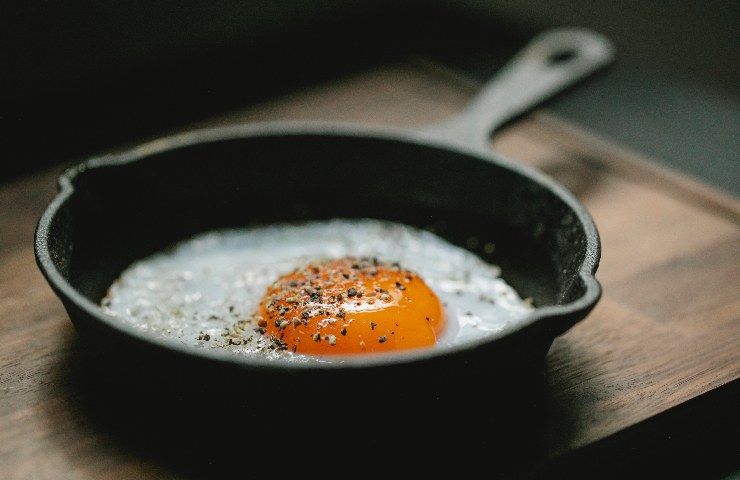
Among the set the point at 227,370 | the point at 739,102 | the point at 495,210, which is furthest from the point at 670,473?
the point at 739,102

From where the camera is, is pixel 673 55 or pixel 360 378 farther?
pixel 673 55

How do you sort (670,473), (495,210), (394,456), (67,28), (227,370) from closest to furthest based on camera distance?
(227,370) < (394,456) < (670,473) < (495,210) < (67,28)

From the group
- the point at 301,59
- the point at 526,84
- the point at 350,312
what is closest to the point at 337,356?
the point at 350,312

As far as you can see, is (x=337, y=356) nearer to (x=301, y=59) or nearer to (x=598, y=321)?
(x=598, y=321)

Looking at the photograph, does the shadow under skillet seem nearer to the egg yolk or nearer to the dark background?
the egg yolk

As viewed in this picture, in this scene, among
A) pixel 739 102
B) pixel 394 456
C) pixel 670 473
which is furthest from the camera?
pixel 739 102

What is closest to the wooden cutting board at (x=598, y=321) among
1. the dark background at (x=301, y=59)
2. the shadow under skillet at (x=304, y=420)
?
the shadow under skillet at (x=304, y=420)

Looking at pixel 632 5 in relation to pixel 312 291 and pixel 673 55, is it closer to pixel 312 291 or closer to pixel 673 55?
pixel 673 55
